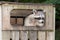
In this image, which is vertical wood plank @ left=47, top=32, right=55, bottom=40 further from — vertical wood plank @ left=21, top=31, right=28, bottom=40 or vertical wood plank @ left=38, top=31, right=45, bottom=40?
vertical wood plank @ left=21, top=31, right=28, bottom=40

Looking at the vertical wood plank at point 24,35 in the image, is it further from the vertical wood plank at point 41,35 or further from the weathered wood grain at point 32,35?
the vertical wood plank at point 41,35

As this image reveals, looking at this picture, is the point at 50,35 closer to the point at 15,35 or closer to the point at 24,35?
the point at 24,35

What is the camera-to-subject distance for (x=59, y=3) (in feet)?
16.1

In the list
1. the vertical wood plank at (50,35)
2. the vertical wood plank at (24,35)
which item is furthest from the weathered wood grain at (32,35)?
the vertical wood plank at (50,35)

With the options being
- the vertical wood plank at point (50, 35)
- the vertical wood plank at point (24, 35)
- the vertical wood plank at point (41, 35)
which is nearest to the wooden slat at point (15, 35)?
the vertical wood plank at point (24, 35)

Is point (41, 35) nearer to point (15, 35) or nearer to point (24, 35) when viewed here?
point (24, 35)

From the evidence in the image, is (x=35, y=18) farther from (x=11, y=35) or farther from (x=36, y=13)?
(x=11, y=35)

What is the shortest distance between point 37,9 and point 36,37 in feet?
1.07

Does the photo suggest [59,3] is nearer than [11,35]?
No

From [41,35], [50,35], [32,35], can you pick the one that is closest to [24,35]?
[32,35]

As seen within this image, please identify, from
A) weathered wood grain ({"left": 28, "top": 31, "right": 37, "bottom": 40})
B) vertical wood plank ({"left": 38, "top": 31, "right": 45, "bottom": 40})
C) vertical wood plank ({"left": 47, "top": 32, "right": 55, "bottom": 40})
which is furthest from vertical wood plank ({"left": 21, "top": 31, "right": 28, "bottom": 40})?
vertical wood plank ({"left": 47, "top": 32, "right": 55, "bottom": 40})

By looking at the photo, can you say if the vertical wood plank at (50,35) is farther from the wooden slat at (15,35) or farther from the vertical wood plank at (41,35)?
the wooden slat at (15,35)

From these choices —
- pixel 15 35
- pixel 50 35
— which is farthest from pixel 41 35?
pixel 15 35

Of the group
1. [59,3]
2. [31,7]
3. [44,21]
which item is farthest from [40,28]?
[59,3]
